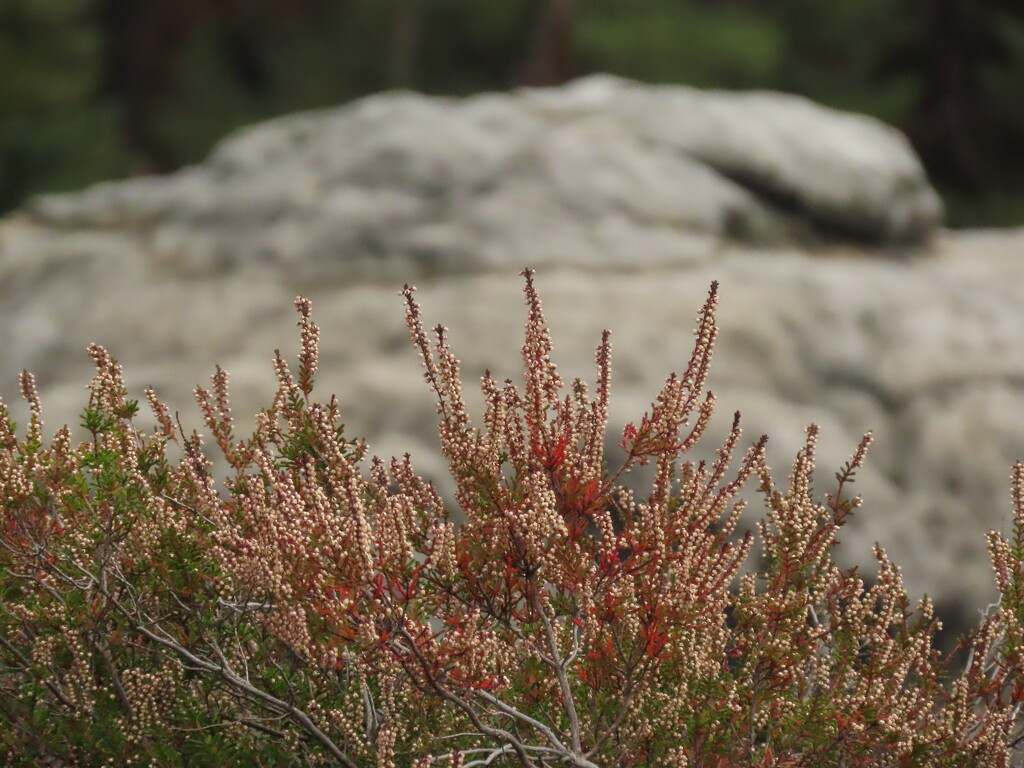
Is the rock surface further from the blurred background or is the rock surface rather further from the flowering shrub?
the blurred background

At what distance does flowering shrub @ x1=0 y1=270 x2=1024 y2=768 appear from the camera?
271 cm

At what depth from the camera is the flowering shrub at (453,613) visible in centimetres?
271

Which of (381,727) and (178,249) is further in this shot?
(178,249)

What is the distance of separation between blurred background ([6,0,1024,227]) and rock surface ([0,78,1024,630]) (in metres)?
11.5

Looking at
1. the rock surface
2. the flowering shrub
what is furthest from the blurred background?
the flowering shrub

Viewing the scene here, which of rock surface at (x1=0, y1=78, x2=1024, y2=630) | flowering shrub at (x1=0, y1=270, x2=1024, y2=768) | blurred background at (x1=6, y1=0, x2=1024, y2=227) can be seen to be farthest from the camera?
blurred background at (x1=6, y1=0, x2=1024, y2=227)

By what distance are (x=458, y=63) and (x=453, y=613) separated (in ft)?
72.6

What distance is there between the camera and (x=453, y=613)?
10.0 ft

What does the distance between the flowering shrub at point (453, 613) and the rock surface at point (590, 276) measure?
2351 millimetres

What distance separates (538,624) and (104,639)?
1.03m

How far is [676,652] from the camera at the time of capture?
2928mm

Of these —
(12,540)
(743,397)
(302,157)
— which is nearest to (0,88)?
(302,157)

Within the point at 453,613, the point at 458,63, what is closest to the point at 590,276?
the point at 453,613

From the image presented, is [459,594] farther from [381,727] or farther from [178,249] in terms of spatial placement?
[178,249]
